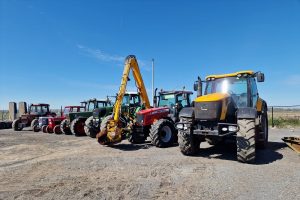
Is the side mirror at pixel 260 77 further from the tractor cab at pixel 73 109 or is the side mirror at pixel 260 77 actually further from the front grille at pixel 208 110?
the tractor cab at pixel 73 109

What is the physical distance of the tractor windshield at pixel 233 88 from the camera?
9.26 m

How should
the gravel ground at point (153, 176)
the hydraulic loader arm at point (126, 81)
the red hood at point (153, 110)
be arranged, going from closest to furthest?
the gravel ground at point (153, 176), the hydraulic loader arm at point (126, 81), the red hood at point (153, 110)

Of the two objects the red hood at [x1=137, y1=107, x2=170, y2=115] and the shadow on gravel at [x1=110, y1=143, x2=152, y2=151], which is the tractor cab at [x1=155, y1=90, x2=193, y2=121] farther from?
the shadow on gravel at [x1=110, y1=143, x2=152, y2=151]

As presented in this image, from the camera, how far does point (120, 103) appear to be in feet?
40.3

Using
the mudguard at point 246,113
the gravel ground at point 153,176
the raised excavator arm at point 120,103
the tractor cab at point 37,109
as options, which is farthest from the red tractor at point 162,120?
the tractor cab at point 37,109

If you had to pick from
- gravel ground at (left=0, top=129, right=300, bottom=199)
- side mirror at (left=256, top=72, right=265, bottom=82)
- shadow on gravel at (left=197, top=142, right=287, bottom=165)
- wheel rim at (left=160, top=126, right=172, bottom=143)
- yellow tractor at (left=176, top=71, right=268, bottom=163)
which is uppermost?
side mirror at (left=256, top=72, right=265, bottom=82)

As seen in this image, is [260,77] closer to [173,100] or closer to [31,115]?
[173,100]

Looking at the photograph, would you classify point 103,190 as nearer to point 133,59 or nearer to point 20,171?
point 20,171

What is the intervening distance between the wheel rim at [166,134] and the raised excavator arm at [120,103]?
1.61m

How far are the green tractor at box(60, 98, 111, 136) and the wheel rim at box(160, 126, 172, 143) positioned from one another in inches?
297

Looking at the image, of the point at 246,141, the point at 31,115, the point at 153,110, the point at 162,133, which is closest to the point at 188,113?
the point at 246,141

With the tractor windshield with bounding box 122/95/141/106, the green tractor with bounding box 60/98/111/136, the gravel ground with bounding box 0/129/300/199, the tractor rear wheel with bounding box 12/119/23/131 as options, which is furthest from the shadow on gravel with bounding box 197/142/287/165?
the tractor rear wheel with bounding box 12/119/23/131

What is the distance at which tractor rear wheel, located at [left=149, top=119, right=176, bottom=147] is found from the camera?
11.4 m

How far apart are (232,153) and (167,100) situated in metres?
4.53
